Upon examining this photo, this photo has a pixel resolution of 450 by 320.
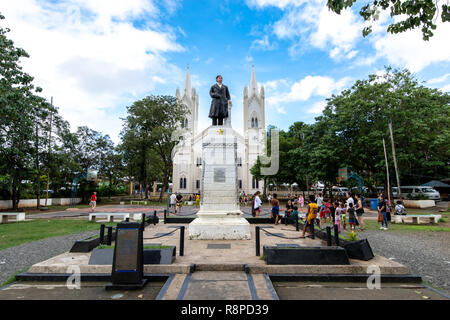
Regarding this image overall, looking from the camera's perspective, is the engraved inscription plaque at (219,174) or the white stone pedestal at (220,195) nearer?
the white stone pedestal at (220,195)

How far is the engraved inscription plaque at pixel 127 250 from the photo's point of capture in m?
4.41

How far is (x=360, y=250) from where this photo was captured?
5.62 m

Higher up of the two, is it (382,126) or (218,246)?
(382,126)

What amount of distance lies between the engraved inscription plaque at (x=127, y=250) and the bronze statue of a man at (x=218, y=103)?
678 cm

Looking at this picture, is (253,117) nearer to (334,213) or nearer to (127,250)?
(334,213)

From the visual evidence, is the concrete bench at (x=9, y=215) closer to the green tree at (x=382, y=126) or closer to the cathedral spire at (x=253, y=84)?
the green tree at (x=382, y=126)

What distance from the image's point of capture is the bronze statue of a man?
1050 cm

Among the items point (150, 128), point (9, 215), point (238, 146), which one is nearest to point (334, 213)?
point (9, 215)

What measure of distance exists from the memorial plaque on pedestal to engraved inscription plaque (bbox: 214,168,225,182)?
204 inches

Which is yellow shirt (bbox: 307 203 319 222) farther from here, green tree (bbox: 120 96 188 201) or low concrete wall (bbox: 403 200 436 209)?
green tree (bbox: 120 96 188 201)

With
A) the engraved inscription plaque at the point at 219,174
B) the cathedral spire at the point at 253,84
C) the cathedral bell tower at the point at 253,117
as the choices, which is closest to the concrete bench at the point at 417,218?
the engraved inscription plaque at the point at 219,174

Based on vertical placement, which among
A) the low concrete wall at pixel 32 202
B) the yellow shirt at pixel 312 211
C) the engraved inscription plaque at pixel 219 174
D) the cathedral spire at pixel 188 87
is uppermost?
the cathedral spire at pixel 188 87

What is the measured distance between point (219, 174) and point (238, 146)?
4727 cm
